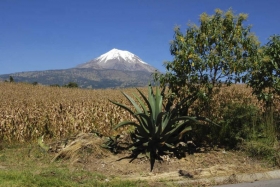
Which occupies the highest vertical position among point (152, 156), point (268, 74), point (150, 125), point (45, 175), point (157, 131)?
point (268, 74)

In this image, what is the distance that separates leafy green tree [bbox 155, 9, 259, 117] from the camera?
7.32 metres

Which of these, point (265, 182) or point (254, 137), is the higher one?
point (254, 137)

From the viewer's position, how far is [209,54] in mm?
7441

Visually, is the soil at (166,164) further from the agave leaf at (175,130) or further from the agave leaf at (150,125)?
the agave leaf at (150,125)

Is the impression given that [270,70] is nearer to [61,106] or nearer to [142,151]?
[142,151]

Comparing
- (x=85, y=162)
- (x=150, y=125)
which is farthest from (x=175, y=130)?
(x=85, y=162)

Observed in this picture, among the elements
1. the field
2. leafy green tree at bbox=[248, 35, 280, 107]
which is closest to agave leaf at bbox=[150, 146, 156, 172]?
the field

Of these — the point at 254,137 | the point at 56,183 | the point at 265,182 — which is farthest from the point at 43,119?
the point at 265,182

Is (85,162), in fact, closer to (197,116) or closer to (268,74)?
(197,116)

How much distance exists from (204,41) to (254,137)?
8.09 feet

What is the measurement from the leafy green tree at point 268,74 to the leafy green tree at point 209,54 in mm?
629

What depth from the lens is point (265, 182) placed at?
5.76 meters

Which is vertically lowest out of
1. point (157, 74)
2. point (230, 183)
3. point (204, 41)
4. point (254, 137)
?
point (230, 183)

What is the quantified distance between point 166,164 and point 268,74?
3.65 metres
